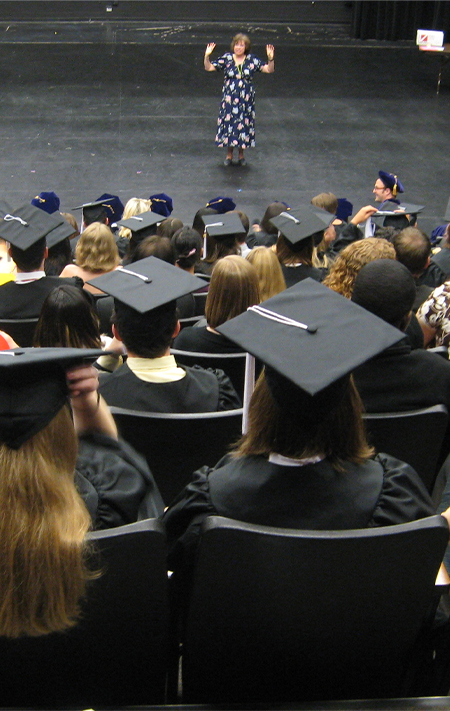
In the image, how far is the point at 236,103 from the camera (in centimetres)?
861

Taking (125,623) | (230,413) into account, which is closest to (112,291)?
(230,413)

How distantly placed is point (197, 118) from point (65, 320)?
8.31 meters

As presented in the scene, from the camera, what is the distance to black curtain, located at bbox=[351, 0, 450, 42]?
1402cm

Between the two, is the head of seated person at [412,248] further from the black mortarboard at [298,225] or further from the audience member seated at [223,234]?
the audience member seated at [223,234]

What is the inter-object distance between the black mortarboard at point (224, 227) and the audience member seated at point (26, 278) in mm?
1024

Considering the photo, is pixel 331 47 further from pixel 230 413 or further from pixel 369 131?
pixel 230 413

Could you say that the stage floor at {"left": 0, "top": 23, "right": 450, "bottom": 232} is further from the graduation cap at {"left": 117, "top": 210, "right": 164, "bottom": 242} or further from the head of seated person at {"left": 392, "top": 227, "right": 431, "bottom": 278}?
the head of seated person at {"left": 392, "top": 227, "right": 431, "bottom": 278}

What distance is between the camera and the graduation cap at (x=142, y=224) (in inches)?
187

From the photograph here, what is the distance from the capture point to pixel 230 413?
2.22 metres

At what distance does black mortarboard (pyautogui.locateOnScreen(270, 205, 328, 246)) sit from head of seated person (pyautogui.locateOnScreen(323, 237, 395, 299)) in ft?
2.32

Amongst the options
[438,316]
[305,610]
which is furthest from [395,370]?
[305,610]

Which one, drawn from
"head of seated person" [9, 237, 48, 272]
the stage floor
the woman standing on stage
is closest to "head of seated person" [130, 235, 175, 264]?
"head of seated person" [9, 237, 48, 272]

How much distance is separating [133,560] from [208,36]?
1411 cm

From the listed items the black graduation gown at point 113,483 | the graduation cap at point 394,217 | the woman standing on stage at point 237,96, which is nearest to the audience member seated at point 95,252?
the graduation cap at point 394,217
